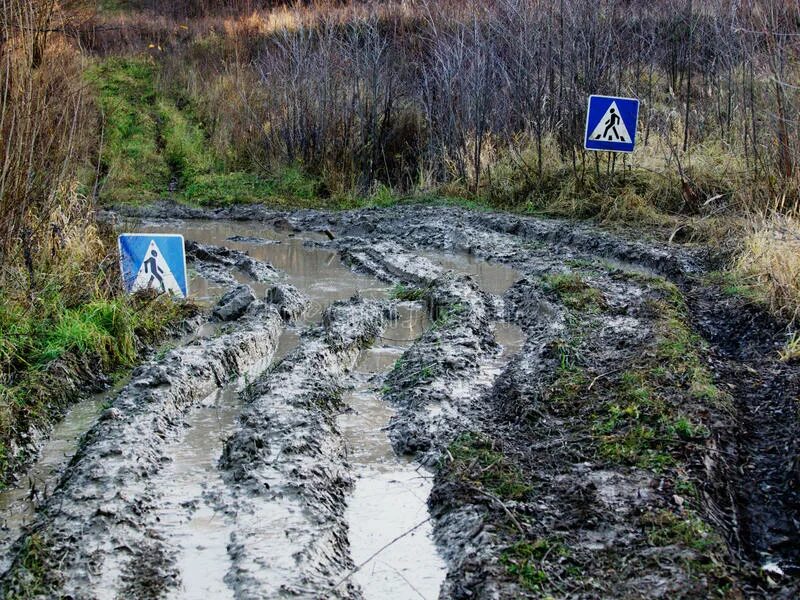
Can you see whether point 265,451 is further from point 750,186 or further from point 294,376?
point 750,186

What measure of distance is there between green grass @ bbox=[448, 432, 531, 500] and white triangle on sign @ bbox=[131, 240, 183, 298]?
361 cm

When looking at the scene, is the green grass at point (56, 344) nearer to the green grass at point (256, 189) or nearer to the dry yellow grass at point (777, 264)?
the dry yellow grass at point (777, 264)

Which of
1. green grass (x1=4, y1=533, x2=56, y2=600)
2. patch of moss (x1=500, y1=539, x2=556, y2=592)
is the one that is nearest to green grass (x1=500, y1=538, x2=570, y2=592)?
patch of moss (x1=500, y1=539, x2=556, y2=592)

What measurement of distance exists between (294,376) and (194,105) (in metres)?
16.9

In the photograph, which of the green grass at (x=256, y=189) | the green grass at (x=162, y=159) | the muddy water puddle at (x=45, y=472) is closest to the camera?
the muddy water puddle at (x=45, y=472)

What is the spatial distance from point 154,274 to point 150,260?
0.13m

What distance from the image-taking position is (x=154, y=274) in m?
7.25

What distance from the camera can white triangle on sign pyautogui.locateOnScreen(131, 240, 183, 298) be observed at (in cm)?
714

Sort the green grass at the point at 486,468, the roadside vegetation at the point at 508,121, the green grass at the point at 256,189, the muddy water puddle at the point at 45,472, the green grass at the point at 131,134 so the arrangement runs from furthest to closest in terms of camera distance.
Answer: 1. the green grass at the point at 131,134
2. the green grass at the point at 256,189
3. the roadside vegetation at the point at 508,121
4. the green grass at the point at 486,468
5. the muddy water puddle at the point at 45,472

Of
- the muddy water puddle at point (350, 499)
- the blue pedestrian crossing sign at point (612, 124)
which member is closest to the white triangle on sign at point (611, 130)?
the blue pedestrian crossing sign at point (612, 124)

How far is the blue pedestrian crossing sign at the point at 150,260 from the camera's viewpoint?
7.05m

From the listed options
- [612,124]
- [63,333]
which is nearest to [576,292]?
[612,124]

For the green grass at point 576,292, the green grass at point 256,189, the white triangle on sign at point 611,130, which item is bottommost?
the green grass at point 256,189

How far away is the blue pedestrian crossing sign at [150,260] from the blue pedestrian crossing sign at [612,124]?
5.74m
